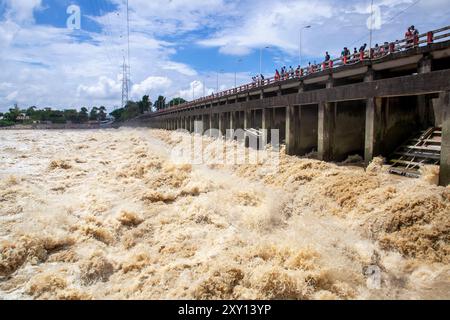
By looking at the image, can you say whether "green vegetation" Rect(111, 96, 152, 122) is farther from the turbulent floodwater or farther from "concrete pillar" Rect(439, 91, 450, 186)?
"concrete pillar" Rect(439, 91, 450, 186)

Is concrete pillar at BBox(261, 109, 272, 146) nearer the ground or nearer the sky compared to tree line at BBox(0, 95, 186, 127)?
nearer the ground

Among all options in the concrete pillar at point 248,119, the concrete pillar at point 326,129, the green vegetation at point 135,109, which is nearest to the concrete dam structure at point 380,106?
the concrete pillar at point 326,129

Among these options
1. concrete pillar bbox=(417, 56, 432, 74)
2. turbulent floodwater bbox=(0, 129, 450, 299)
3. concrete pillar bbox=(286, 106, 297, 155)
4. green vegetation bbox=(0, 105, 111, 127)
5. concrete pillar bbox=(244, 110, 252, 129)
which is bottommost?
turbulent floodwater bbox=(0, 129, 450, 299)

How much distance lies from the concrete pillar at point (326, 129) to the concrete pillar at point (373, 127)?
9.61 feet

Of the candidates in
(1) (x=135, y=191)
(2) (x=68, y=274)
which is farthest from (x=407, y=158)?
(2) (x=68, y=274)

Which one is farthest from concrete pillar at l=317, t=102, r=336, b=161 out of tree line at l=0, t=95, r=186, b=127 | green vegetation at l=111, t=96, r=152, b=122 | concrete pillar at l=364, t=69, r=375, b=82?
green vegetation at l=111, t=96, r=152, b=122

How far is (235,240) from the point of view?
364 inches

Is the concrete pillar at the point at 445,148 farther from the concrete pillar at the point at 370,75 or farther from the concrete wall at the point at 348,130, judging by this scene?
the concrete wall at the point at 348,130

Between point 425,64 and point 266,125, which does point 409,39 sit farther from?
point 266,125

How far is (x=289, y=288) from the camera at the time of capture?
6.75m

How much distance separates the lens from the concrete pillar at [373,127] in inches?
558

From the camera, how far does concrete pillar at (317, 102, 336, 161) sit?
57.3 ft

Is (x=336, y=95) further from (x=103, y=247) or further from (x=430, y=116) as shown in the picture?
(x=103, y=247)

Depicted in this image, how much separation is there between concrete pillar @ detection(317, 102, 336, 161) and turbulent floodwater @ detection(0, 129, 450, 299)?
2440mm
